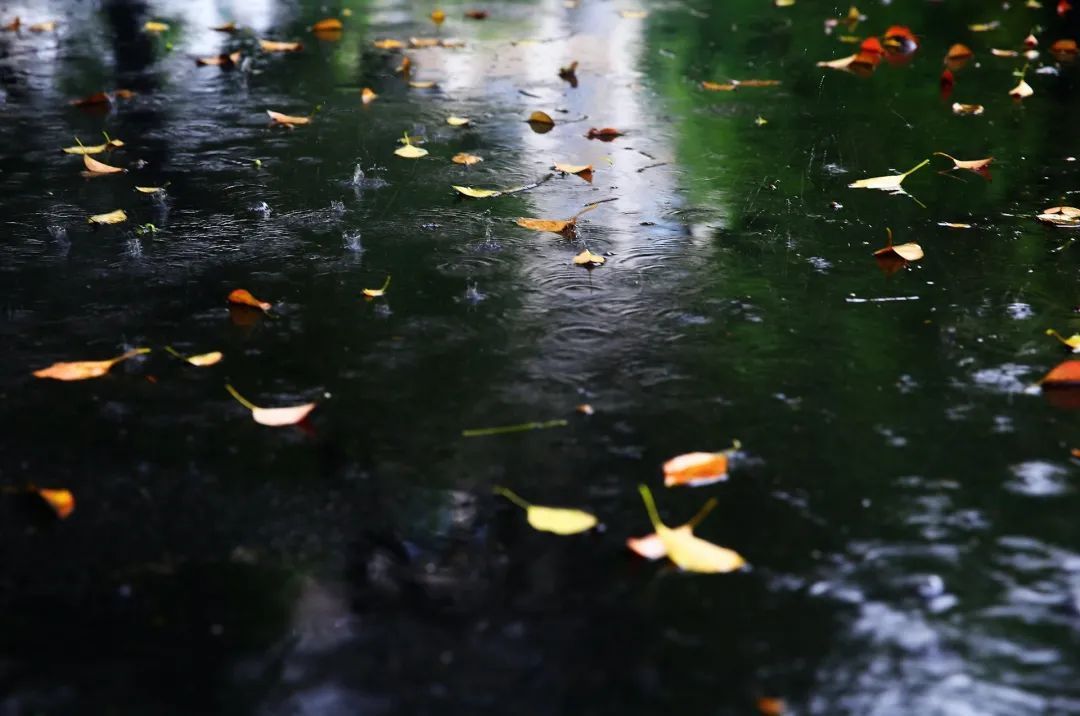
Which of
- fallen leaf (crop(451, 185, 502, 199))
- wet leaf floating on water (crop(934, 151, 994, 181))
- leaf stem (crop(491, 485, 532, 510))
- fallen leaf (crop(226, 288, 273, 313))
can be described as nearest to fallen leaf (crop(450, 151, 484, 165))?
fallen leaf (crop(451, 185, 502, 199))

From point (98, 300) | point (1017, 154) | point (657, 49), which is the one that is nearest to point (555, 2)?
point (657, 49)

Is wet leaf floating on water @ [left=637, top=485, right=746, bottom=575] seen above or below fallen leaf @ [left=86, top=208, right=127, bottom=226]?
above

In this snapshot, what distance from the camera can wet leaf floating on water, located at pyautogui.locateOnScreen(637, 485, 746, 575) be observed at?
1823 millimetres

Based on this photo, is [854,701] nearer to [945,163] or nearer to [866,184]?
[866,184]

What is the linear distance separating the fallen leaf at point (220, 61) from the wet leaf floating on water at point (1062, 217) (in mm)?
4350

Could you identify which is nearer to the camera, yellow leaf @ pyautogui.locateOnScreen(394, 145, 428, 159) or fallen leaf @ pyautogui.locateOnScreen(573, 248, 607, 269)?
fallen leaf @ pyautogui.locateOnScreen(573, 248, 607, 269)

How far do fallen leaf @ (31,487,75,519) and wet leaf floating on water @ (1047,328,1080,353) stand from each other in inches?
87.8

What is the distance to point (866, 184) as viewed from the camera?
3803 mm

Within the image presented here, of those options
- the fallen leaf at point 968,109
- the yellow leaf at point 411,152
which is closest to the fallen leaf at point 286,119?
the yellow leaf at point 411,152

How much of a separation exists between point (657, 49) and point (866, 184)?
9.54 ft

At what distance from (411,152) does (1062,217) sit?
2.37m

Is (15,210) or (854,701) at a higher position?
(854,701)

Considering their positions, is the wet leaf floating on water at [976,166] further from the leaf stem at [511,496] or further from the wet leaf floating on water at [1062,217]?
the leaf stem at [511,496]

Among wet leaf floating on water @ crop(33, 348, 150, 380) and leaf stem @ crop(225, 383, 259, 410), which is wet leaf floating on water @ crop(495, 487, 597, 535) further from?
wet leaf floating on water @ crop(33, 348, 150, 380)
